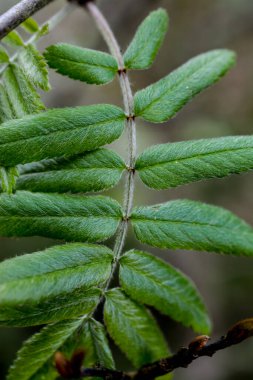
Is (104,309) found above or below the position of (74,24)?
below

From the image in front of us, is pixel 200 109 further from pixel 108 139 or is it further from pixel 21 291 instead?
pixel 21 291

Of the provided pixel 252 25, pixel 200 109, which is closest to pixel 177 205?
pixel 200 109

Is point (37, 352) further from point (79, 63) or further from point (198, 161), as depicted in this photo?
point (79, 63)

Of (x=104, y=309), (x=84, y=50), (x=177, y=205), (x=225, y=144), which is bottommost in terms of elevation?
(x=104, y=309)

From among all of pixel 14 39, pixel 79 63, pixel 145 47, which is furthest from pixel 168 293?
pixel 14 39

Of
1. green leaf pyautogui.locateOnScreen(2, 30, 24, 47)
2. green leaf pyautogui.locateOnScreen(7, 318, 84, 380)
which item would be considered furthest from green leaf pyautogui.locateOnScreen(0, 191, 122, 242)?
green leaf pyautogui.locateOnScreen(2, 30, 24, 47)

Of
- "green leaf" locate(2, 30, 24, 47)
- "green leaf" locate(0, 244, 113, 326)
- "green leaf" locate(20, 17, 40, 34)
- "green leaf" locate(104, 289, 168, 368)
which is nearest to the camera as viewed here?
"green leaf" locate(0, 244, 113, 326)

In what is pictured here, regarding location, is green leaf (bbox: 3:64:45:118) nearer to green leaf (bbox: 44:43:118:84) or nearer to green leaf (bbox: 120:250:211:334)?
green leaf (bbox: 44:43:118:84)
